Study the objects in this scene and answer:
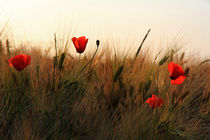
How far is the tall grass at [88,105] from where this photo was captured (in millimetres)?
1141

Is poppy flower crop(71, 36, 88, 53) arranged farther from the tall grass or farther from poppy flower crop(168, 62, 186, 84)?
poppy flower crop(168, 62, 186, 84)

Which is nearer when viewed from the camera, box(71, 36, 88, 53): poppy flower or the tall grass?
the tall grass

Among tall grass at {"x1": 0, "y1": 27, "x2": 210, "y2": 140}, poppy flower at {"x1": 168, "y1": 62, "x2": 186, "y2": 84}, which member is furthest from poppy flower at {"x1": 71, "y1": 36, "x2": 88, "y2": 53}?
poppy flower at {"x1": 168, "y1": 62, "x2": 186, "y2": 84}

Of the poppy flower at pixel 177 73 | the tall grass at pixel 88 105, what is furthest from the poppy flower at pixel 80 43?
the poppy flower at pixel 177 73

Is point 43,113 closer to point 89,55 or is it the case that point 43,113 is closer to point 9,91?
point 9,91

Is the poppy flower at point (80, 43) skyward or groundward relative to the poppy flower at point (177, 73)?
skyward

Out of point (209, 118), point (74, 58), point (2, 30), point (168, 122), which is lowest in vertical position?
point (209, 118)

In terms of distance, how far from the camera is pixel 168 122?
1.11m

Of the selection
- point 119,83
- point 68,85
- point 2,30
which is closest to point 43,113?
point 68,85

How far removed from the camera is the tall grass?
1.14 m

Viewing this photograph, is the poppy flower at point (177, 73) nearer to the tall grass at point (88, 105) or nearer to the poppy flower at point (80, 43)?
the tall grass at point (88, 105)

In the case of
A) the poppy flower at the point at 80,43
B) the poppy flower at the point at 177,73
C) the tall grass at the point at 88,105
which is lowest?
the tall grass at the point at 88,105

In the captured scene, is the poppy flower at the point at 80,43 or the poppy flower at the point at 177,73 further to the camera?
the poppy flower at the point at 80,43

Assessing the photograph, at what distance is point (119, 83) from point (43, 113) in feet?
1.52
